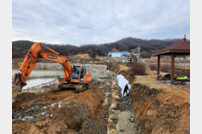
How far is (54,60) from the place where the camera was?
27.7 feet

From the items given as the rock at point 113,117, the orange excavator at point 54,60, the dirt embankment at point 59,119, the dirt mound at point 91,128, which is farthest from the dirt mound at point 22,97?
the rock at point 113,117

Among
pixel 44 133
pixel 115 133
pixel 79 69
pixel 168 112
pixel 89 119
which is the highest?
pixel 79 69

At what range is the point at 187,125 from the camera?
379 cm

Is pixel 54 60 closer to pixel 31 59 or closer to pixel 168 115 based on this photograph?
pixel 31 59

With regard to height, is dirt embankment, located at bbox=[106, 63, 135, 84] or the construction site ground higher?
dirt embankment, located at bbox=[106, 63, 135, 84]

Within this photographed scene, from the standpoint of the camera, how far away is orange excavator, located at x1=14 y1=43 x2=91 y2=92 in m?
6.35

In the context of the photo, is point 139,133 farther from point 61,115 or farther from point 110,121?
point 61,115

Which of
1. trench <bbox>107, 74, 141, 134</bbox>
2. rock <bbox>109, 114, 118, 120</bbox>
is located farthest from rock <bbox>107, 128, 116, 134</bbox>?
rock <bbox>109, 114, 118, 120</bbox>

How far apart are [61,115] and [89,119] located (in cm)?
173

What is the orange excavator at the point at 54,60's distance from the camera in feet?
20.8

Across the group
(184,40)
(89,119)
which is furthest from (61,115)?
(184,40)

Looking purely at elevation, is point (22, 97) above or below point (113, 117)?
above

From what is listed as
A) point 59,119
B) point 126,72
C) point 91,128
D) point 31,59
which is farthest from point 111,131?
point 126,72

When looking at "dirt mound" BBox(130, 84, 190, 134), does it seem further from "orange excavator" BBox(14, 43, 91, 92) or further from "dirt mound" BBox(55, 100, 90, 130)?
"orange excavator" BBox(14, 43, 91, 92)
